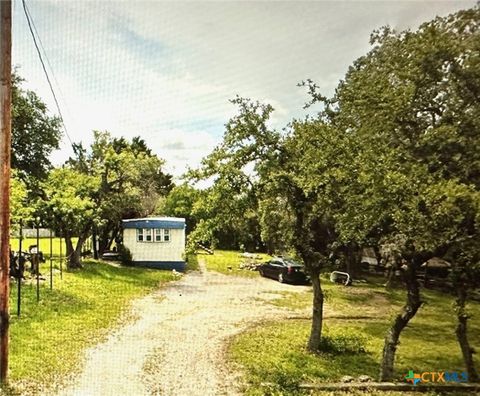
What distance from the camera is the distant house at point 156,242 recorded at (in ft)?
94.7

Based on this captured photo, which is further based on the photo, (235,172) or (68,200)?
(68,200)

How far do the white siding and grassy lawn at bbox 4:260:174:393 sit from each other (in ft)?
17.6

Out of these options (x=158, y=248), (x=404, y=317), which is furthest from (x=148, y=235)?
(x=404, y=317)

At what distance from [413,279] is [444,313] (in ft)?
39.9

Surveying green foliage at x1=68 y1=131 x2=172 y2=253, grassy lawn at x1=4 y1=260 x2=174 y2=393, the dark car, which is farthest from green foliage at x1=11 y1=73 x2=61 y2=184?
the dark car

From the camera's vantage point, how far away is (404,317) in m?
9.28

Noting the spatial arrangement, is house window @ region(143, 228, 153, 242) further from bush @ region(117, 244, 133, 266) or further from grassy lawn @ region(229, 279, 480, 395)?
grassy lawn @ region(229, 279, 480, 395)

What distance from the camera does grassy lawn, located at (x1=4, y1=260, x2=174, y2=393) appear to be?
9.19m

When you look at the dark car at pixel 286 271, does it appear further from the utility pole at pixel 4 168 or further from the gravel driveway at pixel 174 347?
the utility pole at pixel 4 168

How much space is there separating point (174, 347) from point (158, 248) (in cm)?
1776

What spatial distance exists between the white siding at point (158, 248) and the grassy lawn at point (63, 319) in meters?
5.35

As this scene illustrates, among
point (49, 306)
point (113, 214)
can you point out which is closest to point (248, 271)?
point (113, 214)

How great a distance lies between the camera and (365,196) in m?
8.98

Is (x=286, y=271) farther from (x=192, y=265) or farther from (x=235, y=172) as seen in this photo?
(x=235, y=172)
